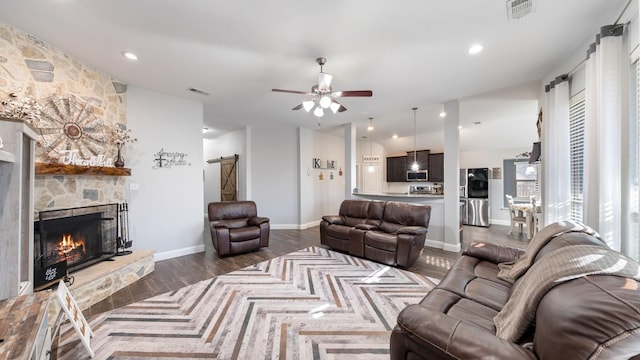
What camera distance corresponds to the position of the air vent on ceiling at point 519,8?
1975mm

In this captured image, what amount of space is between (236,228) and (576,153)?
5.08 metres

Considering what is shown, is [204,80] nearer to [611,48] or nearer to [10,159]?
[10,159]

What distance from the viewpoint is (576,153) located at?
293 cm

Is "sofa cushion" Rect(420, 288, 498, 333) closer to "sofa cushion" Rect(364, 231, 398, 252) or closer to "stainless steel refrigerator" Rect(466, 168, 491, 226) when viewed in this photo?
"sofa cushion" Rect(364, 231, 398, 252)

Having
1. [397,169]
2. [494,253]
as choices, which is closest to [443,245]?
[494,253]

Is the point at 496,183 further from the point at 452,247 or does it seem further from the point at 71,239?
the point at 71,239

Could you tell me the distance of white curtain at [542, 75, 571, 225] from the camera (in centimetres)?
300

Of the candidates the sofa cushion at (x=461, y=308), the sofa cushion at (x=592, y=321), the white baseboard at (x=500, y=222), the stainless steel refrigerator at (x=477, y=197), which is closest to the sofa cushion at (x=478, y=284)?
the sofa cushion at (x=461, y=308)

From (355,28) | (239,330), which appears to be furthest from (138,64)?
(239,330)

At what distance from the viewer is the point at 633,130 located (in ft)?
6.67

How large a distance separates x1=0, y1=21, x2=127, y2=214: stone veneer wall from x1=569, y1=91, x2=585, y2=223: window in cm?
615

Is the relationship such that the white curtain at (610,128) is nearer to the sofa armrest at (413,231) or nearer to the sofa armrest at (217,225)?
the sofa armrest at (413,231)

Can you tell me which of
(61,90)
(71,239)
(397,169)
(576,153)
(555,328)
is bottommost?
(71,239)

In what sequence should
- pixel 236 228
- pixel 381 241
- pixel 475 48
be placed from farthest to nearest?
pixel 236 228 → pixel 381 241 → pixel 475 48
